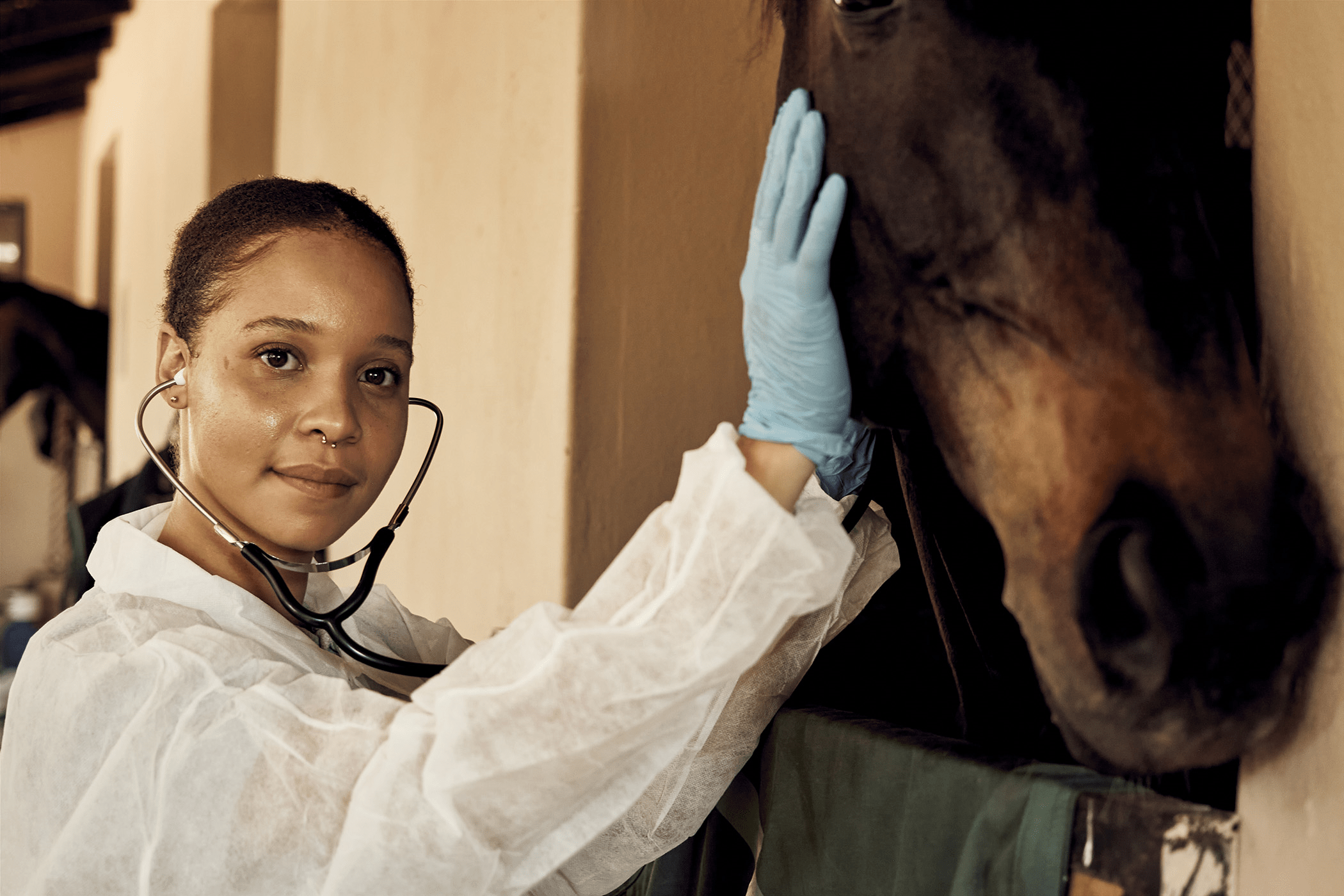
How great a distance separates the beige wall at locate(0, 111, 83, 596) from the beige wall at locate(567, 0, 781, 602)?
6.37m

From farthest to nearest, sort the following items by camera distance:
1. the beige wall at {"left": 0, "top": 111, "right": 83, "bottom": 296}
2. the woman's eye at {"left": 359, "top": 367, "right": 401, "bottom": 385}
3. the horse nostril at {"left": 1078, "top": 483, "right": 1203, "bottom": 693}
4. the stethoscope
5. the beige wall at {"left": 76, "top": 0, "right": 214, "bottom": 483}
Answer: the beige wall at {"left": 0, "top": 111, "right": 83, "bottom": 296}
the beige wall at {"left": 76, "top": 0, "right": 214, "bottom": 483}
the woman's eye at {"left": 359, "top": 367, "right": 401, "bottom": 385}
the stethoscope
the horse nostril at {"left": 1078, "top": 483, "right": 1203, "bottom": 693}

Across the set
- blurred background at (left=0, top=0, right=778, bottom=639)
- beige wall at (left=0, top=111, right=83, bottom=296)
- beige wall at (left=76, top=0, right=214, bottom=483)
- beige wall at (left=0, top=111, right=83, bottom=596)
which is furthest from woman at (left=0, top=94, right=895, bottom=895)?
beige wall at (left=0, top=111, right=83, bottom=296)

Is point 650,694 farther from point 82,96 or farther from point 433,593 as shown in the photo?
point 82,96

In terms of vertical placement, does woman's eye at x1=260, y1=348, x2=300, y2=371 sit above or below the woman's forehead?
below

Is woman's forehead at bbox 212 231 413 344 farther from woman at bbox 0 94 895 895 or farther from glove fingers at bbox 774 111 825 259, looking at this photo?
glove fingers at bbox 774 111 825 259

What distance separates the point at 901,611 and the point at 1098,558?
0.52 metres

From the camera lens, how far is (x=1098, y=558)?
0.52m

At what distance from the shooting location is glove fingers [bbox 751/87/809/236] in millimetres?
678

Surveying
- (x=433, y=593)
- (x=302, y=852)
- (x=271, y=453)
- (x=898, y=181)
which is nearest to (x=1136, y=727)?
(x=898, y=181)

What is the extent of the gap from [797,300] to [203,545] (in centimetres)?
63

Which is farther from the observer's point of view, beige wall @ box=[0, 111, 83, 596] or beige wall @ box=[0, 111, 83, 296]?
beige wall @ box=[0, 111, 83, 296]

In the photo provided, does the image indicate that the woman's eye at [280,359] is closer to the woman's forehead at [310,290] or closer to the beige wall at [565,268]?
the woman's forehead at [310,290]

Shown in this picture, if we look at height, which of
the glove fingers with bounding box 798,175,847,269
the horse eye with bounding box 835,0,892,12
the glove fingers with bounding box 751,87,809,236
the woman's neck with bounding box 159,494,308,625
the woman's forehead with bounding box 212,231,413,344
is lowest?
the woman's neck with bounding box 159,494,308,625

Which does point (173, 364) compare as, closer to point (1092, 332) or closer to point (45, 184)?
point (1092, 332)
